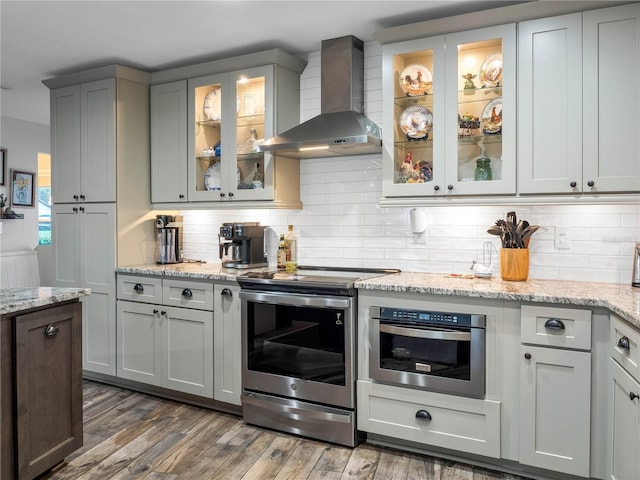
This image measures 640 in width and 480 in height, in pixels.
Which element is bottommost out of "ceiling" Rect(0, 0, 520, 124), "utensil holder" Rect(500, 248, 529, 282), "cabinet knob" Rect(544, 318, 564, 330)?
"cabinet knob" Rect(544, 318, 564, 330)

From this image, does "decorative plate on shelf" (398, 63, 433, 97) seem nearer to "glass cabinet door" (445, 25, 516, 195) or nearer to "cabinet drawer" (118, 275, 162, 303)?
"glass cabinet door" (445, 25, 516, 195)

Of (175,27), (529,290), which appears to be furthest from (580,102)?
(175,27)

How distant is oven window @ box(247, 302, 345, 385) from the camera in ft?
9.35

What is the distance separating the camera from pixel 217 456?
271cm

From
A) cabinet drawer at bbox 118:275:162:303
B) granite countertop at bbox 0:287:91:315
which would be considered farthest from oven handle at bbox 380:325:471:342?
cabinet drawer at bbox 118:275:162:303

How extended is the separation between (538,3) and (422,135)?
0.90m

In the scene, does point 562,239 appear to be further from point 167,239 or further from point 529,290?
point 167,239

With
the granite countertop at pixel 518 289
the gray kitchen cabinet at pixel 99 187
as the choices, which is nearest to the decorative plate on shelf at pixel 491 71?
the granite countertop at pixel 518 289

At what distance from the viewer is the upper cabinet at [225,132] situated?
3.46m

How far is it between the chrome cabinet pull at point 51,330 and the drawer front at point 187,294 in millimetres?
1036

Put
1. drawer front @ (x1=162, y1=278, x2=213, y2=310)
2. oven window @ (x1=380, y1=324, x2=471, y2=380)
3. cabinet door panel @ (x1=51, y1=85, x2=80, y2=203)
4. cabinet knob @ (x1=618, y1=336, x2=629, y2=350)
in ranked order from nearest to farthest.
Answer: cabinet knob @ (x1=618, y1=336, x2=629, y2=350) → oven window @ (x1=380, y1=324, x2=471, y2=380) → drawer front @ (x1=162, y1=278, x2=213, y2=310) → cabinet door panel @ (x1=51, y1=85, x2=80, y2=203)

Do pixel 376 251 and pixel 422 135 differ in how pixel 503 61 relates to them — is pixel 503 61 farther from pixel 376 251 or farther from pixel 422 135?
pixel 376 251

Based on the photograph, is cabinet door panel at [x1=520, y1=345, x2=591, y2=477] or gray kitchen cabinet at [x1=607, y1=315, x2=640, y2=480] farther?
cabinet door panel at [x1=520, y1=345, x2=591, y2=477]

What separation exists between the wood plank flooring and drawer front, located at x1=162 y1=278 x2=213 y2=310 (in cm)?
74
